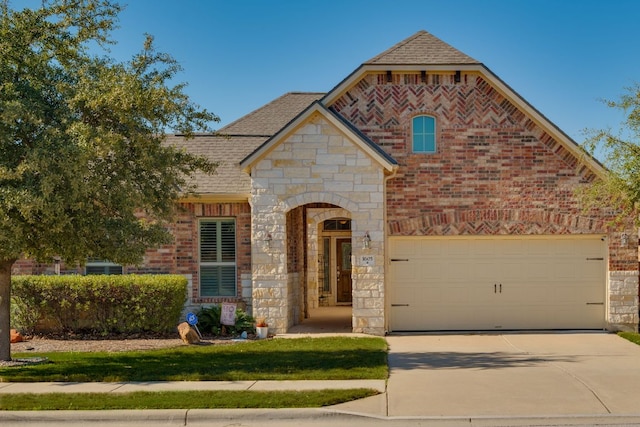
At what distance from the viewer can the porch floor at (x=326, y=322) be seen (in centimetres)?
1802

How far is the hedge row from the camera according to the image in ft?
56.9

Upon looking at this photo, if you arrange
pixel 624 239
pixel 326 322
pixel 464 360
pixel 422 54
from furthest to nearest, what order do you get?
pixel 326 322
pixel 422 54
pixel 624 239
pixel 464 360

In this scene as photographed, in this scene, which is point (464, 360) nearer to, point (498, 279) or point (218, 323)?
point (498, 279)

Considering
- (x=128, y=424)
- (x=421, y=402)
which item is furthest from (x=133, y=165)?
(x=421, y=402)

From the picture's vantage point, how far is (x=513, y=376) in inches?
466

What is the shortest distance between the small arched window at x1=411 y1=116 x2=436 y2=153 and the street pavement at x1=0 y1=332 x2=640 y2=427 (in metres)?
5.07

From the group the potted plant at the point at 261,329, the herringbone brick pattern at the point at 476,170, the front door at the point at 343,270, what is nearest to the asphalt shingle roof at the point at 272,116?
the herringbone brick pattern at the point at 476,170

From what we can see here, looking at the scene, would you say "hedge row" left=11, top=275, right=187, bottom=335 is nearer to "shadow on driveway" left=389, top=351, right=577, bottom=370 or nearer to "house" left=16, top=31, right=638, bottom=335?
"house" left=16, top=31, right=638, bottom=335

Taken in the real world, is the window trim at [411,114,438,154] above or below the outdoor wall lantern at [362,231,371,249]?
above

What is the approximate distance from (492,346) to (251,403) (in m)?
7.22

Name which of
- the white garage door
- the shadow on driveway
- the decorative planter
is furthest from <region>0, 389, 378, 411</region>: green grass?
the white garage door

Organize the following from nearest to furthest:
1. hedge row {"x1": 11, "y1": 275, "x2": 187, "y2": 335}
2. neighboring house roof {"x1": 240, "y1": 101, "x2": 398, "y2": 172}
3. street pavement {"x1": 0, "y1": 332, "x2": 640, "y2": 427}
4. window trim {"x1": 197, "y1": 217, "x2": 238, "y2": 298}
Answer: street pavement {"x1": 0, "y1": 332, "x2": 640, "y2": 427}, neighboring house roof {"x1": 240, "y1": 101, "x2": 398, "y2": 172}, hedge row {"x1": 11, "y1": 275, "x2": 187, "y2": 335}, window trim {"x1": 197, "y1": 217, "x2": 238, "y2": 298}

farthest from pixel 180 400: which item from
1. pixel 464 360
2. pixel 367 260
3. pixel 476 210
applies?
pixel 476 210

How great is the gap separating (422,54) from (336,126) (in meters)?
2.91
